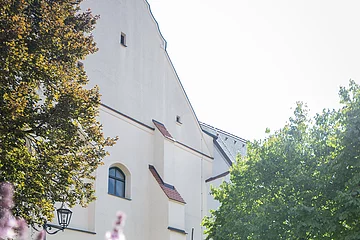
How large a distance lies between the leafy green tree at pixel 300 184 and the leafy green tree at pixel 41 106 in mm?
7121

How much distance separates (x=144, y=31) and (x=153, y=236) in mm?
9211

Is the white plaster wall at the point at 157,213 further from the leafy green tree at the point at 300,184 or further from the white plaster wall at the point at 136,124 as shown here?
the leafy green tree at the point at 300,184

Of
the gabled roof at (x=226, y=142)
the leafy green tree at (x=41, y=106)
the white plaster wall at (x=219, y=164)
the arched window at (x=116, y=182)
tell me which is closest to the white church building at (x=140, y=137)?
the arched window at (x=116, y=182)

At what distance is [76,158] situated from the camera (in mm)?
10719

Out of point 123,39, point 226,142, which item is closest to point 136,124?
point 123,39

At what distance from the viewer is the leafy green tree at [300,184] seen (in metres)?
14.9

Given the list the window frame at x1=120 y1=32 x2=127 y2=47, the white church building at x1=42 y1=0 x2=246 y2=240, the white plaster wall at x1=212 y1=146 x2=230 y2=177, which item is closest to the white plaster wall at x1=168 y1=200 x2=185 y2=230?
the white church building at x1=42 y1=0 x2=246 y2=240

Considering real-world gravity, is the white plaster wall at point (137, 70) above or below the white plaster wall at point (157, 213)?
above

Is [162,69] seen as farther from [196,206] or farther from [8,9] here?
[8,9]

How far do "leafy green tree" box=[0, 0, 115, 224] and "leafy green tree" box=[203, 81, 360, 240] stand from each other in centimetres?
712

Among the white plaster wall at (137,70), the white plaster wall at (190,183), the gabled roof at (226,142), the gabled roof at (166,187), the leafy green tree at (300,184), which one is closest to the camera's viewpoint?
the leafy green tree at (300,184)

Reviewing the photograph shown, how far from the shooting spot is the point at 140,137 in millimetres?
21766

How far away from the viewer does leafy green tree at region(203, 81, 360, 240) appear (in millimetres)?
14859

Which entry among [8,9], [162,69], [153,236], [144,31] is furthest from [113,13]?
[8,9]
